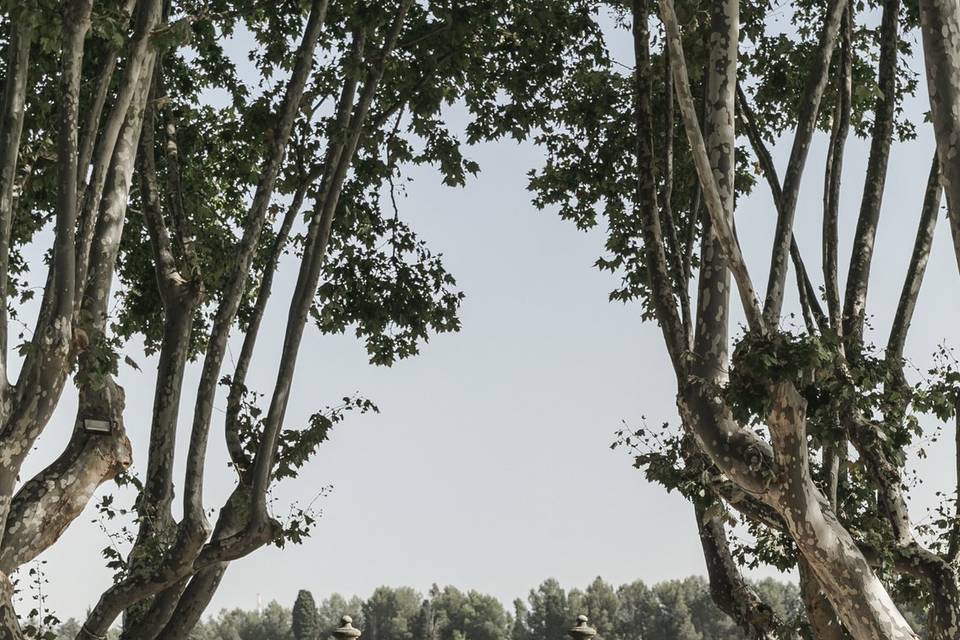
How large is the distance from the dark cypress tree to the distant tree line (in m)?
0.06

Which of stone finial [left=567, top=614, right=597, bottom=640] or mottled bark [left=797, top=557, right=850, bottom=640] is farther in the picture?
stone finial [left=567, top=614, right=597, bottom=640]

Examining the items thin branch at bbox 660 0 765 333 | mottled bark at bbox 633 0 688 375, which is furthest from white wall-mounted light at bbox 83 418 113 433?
thin branch at bbox 660 0 765 333

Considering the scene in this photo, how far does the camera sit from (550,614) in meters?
87.4

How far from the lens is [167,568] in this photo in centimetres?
1004

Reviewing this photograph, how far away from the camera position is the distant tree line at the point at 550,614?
88.0m

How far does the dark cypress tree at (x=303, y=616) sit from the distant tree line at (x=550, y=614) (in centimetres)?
6

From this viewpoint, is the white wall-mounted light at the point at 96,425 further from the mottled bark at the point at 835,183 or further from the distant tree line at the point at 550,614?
the distant tree line at the point at 550,614

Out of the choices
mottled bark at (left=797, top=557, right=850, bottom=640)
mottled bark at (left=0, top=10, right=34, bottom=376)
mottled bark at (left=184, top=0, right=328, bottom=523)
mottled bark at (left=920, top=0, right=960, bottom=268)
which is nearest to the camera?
mottled bark at (left=920, top=0, right=960, bottom=268)

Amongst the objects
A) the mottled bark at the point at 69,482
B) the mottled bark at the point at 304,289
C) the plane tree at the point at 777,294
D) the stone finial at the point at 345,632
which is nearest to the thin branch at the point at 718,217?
the plane tree at the point at 777,294

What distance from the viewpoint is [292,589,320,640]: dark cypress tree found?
266ft

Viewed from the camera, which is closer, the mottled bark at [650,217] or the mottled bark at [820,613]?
the mottled bark at [650,217]

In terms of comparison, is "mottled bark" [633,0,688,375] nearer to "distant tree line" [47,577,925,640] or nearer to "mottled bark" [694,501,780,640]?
"mottled bark" [694,501,780,640]

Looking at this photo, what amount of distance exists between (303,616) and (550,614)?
56.7 feet

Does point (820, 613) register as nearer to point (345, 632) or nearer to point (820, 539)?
point (820, 539)
